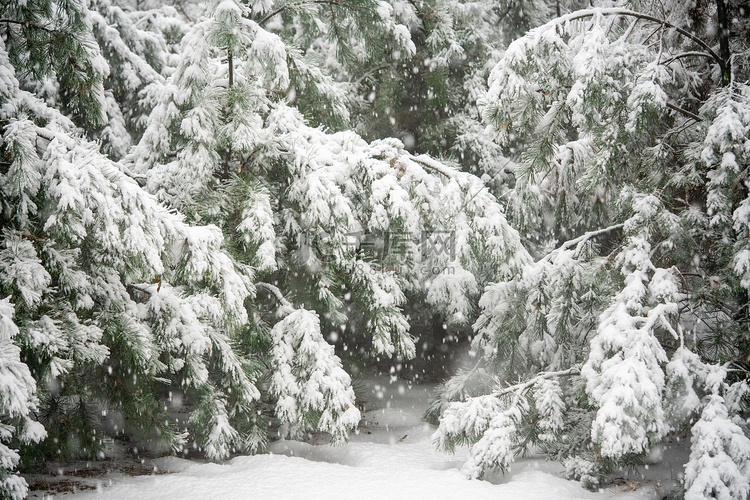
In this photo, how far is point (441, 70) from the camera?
661cm

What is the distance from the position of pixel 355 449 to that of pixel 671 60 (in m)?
4.07

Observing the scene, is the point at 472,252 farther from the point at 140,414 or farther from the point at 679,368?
the point at 140,414

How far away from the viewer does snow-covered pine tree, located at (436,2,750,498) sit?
126 inches

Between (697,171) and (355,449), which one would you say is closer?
(697,171)

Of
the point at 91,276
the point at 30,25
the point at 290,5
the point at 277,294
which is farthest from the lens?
the point at 277,294

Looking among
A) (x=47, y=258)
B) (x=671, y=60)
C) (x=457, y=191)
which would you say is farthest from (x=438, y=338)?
(x=47, y=258)

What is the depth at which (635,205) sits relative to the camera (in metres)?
3.70

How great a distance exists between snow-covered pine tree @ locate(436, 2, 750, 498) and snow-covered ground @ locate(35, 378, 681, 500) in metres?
0.24

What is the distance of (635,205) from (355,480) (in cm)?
285

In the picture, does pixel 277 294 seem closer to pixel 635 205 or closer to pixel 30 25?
pixel 30 25
